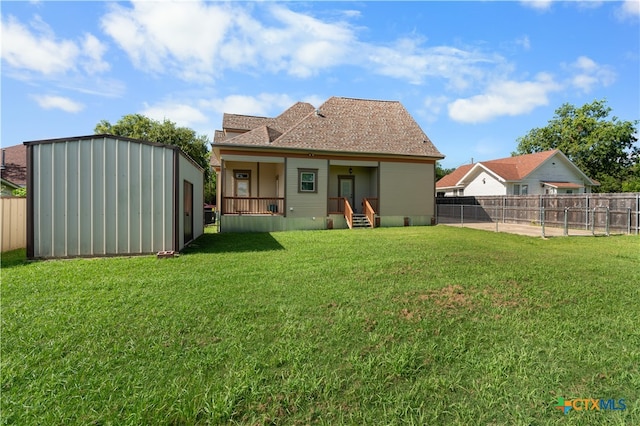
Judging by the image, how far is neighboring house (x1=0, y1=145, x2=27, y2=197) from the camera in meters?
15.4

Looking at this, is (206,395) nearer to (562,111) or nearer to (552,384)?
(552,384)

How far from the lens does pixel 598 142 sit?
106 ft

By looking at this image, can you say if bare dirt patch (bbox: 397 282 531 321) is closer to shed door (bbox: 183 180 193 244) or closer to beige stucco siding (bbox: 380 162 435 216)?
shed door (bbox: 183 180 193 244)

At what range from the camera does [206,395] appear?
2.51 metres

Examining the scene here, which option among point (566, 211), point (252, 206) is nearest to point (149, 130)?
point (252, 206)

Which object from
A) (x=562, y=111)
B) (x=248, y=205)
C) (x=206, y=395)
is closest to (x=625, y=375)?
(x=206, y=395)

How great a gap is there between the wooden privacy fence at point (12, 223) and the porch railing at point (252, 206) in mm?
6604

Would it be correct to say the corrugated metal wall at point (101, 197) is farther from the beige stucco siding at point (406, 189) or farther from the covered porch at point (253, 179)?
the beige stucco siding at point (406, 189)

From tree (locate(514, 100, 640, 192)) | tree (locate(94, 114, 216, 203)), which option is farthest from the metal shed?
tree (locate(514, 100, 640, 192))

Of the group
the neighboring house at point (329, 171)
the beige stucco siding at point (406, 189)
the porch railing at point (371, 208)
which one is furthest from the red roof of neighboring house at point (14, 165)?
the beige stucco siding at point (406, 189)

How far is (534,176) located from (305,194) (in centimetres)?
2173

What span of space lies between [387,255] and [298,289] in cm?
317

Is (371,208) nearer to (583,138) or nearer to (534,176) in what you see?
(534,176)

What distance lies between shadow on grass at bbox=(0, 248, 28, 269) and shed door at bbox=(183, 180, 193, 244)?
146 inches
